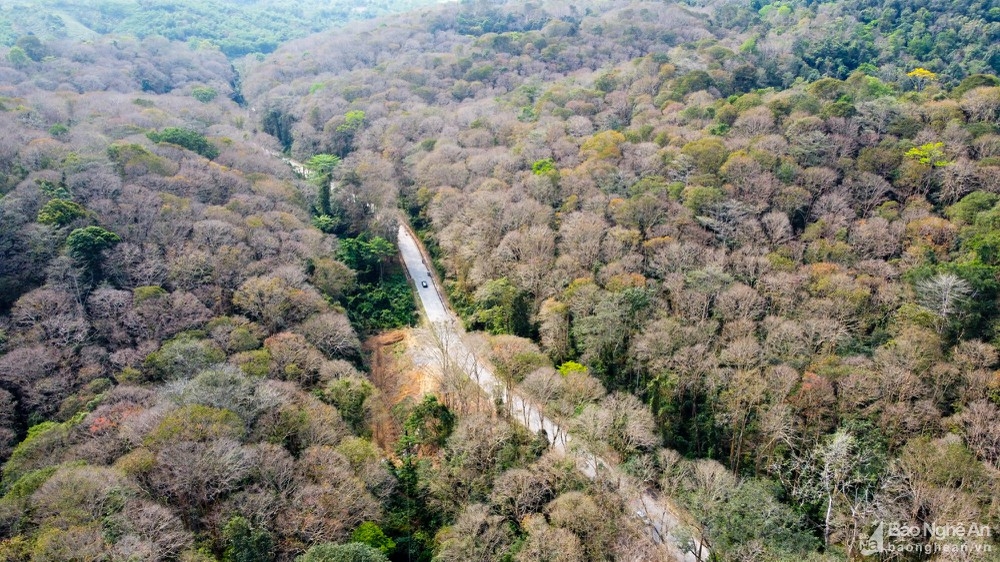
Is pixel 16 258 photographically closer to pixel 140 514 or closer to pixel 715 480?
pixel 140 514

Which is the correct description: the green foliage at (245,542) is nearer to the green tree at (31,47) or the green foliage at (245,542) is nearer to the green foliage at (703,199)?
the green foliage at (703,199)

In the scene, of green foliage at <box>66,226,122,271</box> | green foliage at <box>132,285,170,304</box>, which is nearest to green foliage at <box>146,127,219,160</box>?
green foliage at <box>66,226,122,271</box>

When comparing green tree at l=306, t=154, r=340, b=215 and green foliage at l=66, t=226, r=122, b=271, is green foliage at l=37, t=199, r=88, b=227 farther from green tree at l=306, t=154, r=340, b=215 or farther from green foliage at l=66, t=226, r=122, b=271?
green tree at l=306, t=154, r=340, b=215

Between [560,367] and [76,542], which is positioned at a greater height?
[76,542]

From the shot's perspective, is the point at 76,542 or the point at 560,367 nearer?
the point at 76,542

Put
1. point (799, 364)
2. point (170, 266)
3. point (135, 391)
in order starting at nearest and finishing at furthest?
point (135, 391), point (799, 364), point (170, 266)

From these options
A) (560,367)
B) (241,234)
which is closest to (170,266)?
(241,234)
